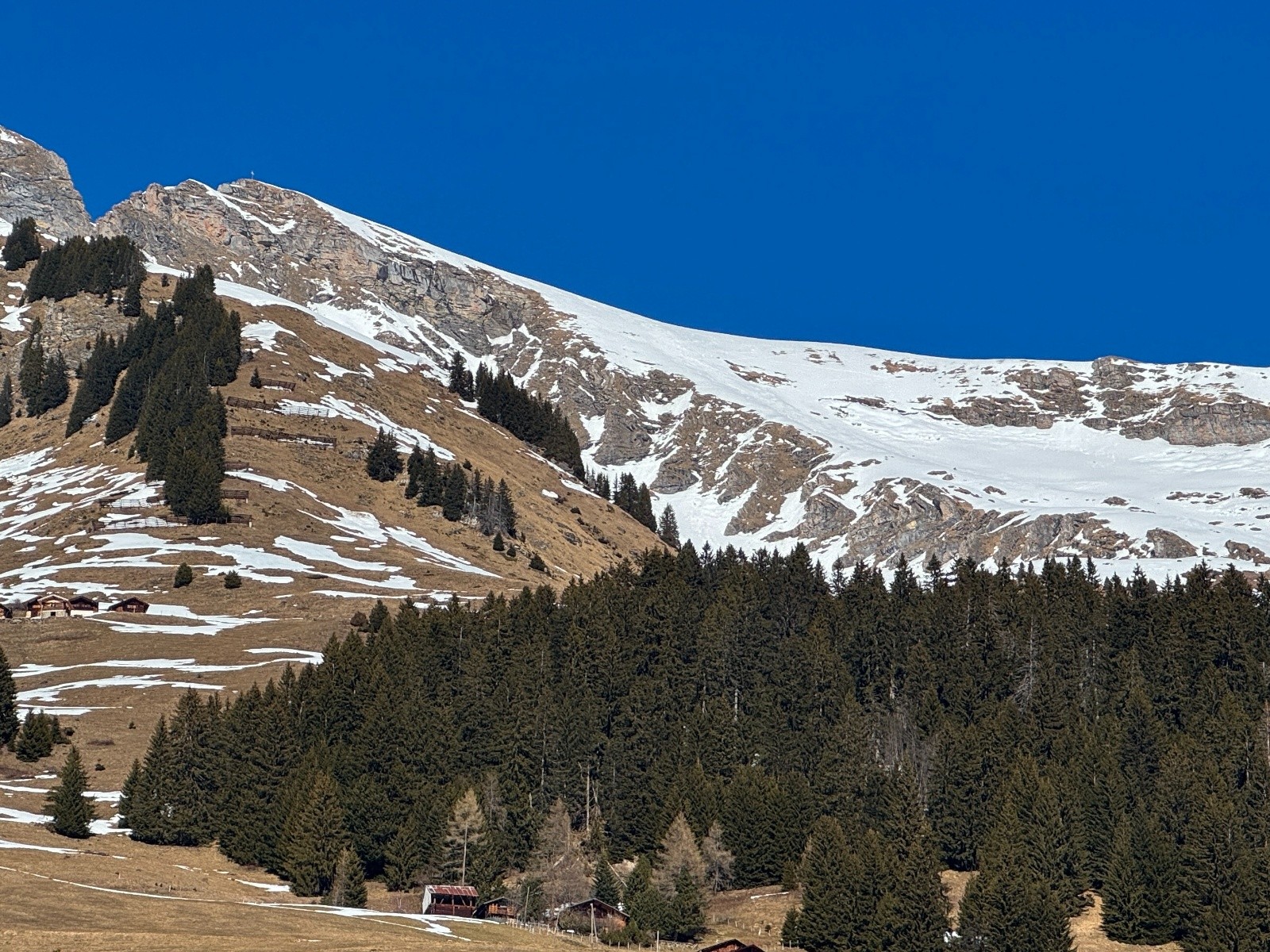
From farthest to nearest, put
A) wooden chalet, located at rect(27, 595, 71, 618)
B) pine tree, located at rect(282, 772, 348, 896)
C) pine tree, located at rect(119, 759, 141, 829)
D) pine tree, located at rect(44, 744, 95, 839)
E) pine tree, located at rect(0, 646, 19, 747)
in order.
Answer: wooden chalet, located at rect(27, 595, 71, 618), pine tree, located at rect(0, 646, 19, 747), pine tree, located at rect(119, 759, 141, 829), pine tree, located at rect(44, 744, 95, 839), pine tree, located at rect(282, 772, 348, 896)

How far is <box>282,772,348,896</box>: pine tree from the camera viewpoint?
91.6 m

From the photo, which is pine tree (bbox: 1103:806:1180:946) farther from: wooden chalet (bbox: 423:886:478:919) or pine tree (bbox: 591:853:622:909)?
wooden chalet (bbox: 423:886:478:919)

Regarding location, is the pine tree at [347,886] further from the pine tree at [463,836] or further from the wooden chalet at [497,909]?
the wooden chalet at [497,909]

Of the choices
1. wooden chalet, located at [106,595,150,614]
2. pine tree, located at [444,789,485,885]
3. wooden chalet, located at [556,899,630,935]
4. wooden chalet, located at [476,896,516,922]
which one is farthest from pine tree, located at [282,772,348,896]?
wooden chalet, located at [106,595,150,614]

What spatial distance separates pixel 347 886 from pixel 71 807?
55.8 ft

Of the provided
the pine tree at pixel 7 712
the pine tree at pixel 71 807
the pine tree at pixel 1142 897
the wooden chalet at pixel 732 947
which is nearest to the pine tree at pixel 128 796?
the pine tree at pixel 71 807

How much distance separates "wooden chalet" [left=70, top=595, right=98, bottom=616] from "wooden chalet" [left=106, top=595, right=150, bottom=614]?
53.3 inches

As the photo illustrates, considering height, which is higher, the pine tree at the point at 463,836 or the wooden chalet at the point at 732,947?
the pine tree at the point at 463,836

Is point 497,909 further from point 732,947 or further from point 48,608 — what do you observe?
point 48,608

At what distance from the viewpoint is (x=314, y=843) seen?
305ft

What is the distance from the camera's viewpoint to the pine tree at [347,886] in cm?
8994

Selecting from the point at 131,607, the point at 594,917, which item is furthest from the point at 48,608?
the point at 594,917

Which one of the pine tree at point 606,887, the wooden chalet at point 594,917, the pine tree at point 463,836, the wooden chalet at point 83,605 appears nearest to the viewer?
the wooden chalet at point 594,917

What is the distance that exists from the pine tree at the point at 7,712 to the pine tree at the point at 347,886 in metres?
33.2
